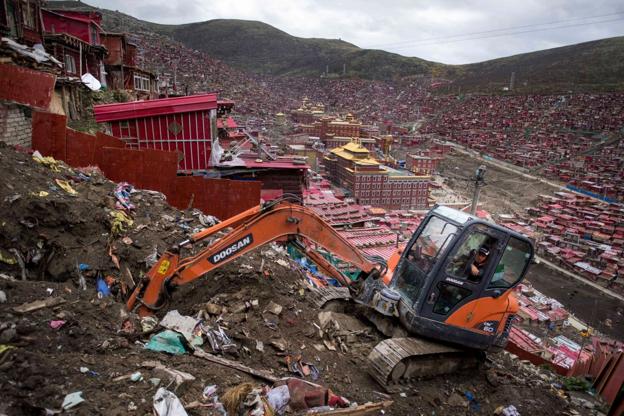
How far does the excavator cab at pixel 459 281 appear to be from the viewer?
473 cm

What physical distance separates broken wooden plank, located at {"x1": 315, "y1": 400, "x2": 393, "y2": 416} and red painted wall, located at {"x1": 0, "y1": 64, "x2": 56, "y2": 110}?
8.06 m

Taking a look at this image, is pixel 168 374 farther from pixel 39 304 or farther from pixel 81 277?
pixel 81 277

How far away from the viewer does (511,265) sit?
4.99 meters

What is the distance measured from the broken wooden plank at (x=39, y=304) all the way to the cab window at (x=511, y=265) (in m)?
4.86

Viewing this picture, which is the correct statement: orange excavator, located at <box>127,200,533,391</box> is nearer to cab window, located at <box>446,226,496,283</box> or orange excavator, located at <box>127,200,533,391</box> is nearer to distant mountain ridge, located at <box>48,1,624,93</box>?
cab window, located at <box>446,226,496,283</box>

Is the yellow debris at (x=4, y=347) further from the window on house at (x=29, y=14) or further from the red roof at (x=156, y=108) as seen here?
the window on house at (x=29, y=14)

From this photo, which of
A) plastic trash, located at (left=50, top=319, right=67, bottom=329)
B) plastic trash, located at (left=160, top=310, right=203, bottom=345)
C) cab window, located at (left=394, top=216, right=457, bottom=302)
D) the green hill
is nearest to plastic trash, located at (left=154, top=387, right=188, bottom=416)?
plastic trash, located at (left=160, top=310, right=203, bottom=345)

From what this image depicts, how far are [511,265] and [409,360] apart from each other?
1.79 m

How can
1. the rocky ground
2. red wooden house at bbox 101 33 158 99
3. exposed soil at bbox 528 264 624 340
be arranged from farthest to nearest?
red wooden house at bbox 101 33 158 99 → exposed soil at bbox 528 264 624 340 → the rocky ground

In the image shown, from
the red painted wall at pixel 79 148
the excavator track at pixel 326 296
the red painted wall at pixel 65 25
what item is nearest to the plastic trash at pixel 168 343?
the excavator track at pixel 326 296

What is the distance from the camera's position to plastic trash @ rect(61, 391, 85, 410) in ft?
9.05

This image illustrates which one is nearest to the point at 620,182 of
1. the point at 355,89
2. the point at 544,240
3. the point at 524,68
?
the point at 544,240

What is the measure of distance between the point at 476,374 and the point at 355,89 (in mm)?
99832

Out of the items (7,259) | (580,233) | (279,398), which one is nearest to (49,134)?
(7,259)
